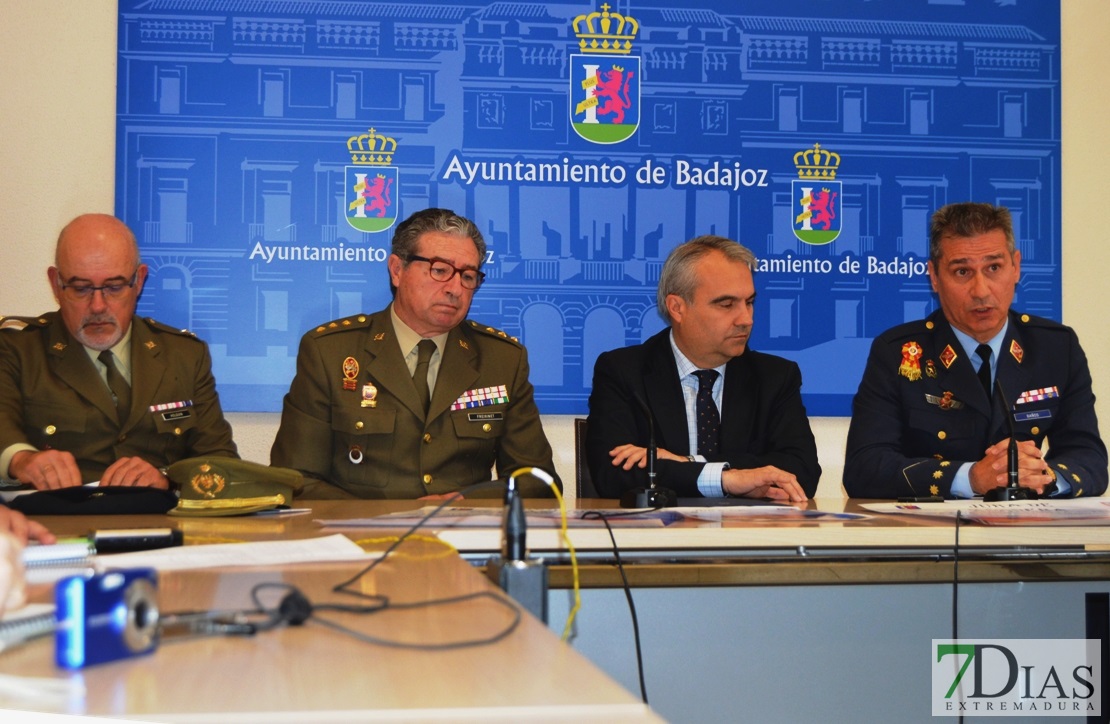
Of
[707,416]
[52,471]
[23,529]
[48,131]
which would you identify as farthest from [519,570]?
[48,131]

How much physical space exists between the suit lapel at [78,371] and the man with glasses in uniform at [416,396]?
47 centimetres

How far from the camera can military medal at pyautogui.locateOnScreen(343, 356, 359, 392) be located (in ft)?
9.81

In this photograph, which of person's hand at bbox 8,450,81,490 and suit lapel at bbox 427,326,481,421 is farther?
suit lapel at bbox 427,326,481,421

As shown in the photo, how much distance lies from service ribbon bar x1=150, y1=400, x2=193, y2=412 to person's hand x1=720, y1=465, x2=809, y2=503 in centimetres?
148

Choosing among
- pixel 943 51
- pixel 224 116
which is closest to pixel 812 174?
pixel 943 51

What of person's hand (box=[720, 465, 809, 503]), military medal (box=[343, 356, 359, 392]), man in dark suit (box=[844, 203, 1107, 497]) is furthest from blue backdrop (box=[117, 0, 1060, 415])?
person's hand (box=[720, 465, 809, 503])

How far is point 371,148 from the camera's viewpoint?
3.69m

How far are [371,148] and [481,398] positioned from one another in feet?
3.63

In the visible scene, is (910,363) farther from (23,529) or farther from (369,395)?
(23,529)

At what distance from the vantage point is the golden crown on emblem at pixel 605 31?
3.78m

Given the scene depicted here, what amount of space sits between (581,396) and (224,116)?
4.94 ft

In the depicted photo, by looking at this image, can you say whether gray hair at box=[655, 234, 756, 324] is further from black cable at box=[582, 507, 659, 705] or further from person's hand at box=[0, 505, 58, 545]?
person's hand at box=[0, 505, 58, 545]

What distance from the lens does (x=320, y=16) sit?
367 cm

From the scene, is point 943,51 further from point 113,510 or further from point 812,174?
point 113,510
